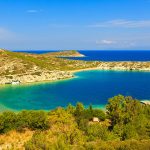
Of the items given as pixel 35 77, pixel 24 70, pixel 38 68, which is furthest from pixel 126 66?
pixel 35 77

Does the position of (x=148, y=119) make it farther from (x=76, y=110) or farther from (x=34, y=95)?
(x=34, y=95)

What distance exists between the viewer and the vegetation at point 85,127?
114 feet

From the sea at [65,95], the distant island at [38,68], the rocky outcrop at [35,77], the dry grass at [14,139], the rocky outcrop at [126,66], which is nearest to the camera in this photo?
the dry grass at [14,139]

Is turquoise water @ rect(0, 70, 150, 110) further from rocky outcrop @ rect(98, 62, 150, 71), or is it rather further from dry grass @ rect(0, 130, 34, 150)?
rocky outcrop @ rect(98, 62, 150, 71)

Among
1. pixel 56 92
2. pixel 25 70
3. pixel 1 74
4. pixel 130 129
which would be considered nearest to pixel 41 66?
pixel 25 70

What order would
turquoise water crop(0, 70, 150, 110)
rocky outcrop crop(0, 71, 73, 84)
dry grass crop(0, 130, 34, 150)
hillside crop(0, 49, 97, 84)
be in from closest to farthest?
dry grass crop(0, 130, 34, 150)
turquoise water crop(0, 70, 150, 110)
rocky outcrop crop(0, 71, 73, 84)
hillside crop(0, 49, 97, 84)

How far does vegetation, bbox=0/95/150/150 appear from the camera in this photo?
114 feet

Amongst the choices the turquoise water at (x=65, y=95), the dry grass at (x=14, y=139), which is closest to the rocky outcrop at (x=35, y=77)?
the turquoise water at (x=65, y=95)

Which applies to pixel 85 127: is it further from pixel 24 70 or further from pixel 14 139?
pixel 24 70

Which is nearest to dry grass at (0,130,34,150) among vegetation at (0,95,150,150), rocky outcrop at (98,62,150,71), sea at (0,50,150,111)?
vegetation at (0,95,150,150)

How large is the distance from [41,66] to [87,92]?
65.3 metres

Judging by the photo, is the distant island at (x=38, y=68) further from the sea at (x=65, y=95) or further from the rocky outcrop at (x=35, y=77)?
the sea at (x=65, y=95)

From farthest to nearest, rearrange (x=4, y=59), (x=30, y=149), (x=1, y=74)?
(x=4, y=59) → (x=1, y=74) → (x=30, y=149)

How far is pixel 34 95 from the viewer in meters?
95.9
